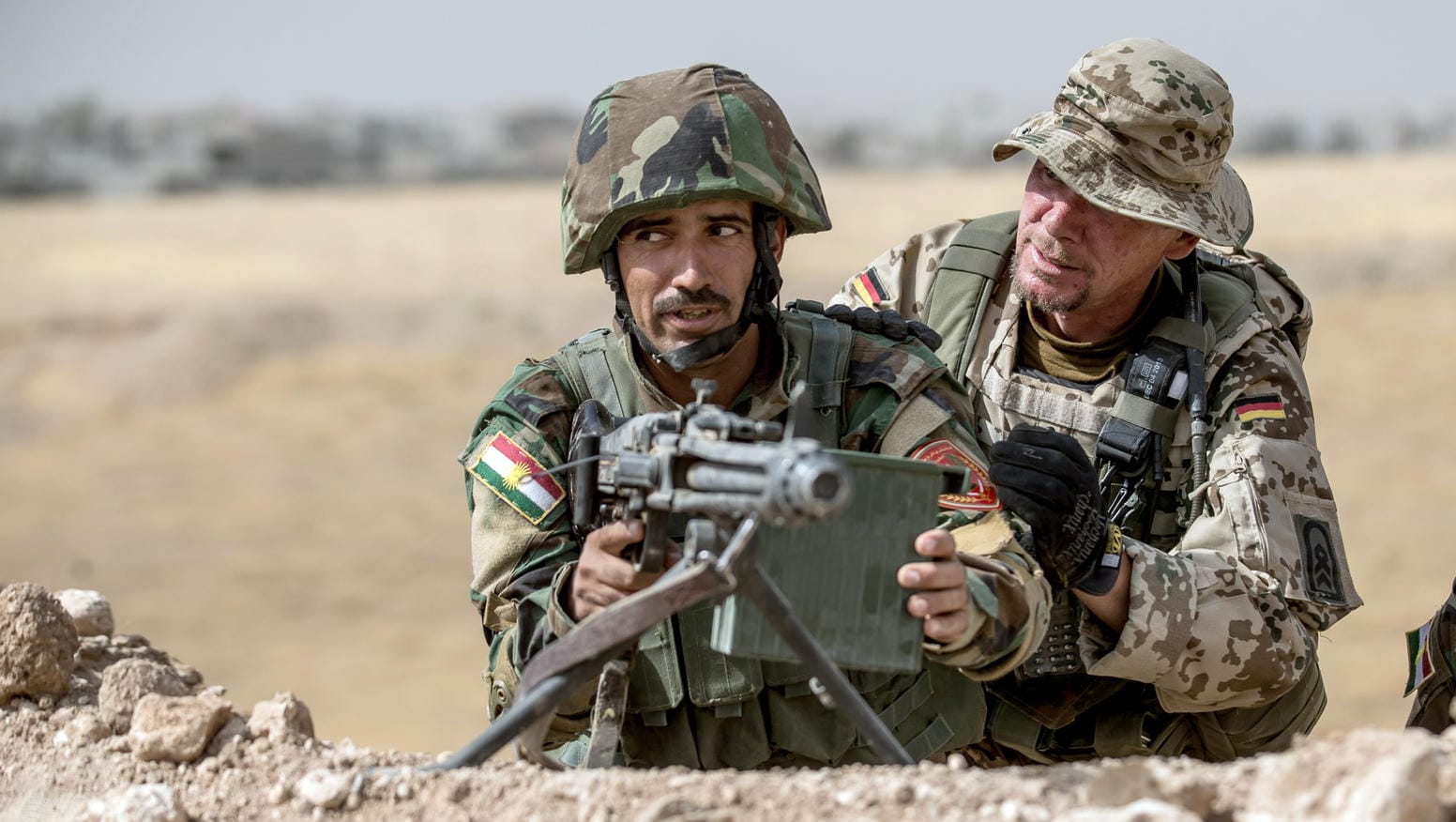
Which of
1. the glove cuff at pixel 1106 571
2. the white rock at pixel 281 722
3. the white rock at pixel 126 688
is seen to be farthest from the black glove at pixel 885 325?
the white rock at pixel 126 688

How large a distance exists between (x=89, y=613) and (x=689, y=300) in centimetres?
271

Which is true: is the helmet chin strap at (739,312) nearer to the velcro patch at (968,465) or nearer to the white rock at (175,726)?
the velcro patch at (968,465)

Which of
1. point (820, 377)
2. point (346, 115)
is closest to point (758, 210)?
point (820, 377)

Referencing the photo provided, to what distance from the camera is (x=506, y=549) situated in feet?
14.6

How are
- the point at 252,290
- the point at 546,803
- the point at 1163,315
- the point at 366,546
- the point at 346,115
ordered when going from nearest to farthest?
1. the point at 546,803
2. the point at 1163,315
3. the point at 366,546
4. the point at 252,290
5. the point at 346,115

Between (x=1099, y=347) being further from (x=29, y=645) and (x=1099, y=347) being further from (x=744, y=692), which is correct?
(x=29, y=645)

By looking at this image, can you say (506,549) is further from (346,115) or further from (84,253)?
(346,115)

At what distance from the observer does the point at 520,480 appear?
174 inches

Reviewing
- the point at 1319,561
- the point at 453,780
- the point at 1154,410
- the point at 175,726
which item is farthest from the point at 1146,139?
the point at 175,726

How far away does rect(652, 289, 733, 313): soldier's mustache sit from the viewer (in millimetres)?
4504

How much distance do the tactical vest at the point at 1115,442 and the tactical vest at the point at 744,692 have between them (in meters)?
0.82

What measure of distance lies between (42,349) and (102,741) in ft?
69.9

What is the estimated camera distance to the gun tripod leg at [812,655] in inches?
143

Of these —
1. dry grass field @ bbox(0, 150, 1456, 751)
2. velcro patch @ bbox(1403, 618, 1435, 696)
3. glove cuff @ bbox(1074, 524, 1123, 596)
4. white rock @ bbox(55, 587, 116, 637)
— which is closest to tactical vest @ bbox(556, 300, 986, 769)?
glove cuff @ bbox(1074, 524, 1123, 596)
